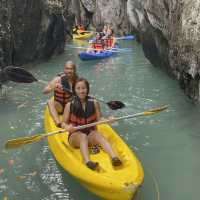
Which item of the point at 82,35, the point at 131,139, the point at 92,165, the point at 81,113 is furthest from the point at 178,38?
the point at 82,35

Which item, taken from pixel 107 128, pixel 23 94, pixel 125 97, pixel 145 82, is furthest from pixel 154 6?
pixel 107 128

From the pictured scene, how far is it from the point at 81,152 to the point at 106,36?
559 inches

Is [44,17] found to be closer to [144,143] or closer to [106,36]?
[106,36]

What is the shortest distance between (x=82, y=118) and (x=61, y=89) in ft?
5.22

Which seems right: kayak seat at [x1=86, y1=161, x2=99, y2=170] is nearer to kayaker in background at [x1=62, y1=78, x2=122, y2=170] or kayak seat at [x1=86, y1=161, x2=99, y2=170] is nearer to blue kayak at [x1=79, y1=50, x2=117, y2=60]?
kayaker in background at [x1=62, y1=78, x2=122, y2=170]

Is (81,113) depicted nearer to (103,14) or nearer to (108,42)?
(108,42)

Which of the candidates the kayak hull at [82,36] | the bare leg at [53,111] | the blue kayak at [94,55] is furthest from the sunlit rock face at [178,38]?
the kayak hull at [82,36]

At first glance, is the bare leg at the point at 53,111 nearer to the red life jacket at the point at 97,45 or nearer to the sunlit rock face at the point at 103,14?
the red life jacket at the point at 97,45

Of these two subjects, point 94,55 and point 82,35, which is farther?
point 82,35

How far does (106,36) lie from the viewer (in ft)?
64.6

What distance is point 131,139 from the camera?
8180mm

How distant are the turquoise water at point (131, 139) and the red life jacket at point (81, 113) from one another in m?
0.90

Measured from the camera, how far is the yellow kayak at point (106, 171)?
5227 mm

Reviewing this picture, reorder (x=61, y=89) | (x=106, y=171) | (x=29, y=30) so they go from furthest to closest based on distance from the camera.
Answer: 1. (x=29, y=30)
2. (x=61, y=89)
3. (x=106, y=171)
